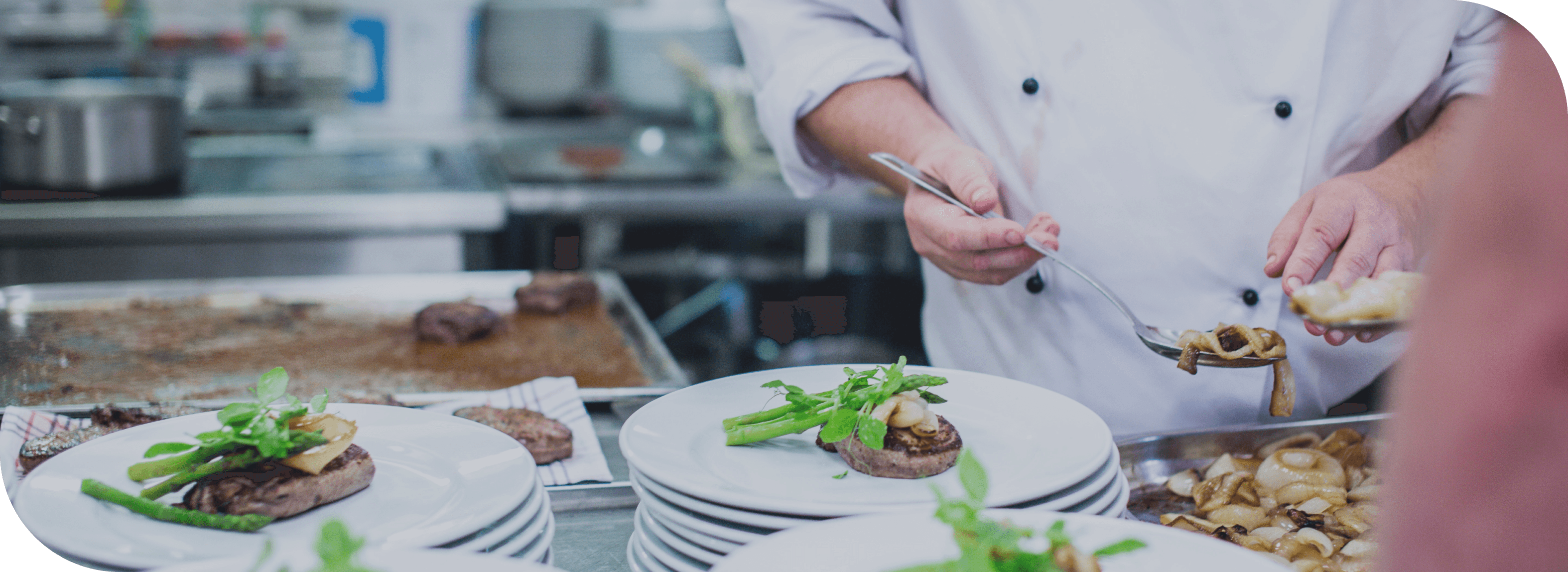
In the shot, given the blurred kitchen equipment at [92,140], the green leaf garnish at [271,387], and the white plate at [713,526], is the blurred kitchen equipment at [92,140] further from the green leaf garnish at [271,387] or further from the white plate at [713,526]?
the white plate at [713,526]

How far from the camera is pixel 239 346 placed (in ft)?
6.61

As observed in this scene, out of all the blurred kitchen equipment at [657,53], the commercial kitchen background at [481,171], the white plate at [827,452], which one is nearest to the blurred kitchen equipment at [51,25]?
the commercial kitchen background at [481,171]

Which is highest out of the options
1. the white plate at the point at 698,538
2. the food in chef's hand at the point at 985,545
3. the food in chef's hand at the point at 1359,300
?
the food in chef's hand at the point at 1359,300

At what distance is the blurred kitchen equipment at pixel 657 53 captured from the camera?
183 inches

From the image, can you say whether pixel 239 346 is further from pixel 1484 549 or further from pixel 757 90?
pixel 1484 549

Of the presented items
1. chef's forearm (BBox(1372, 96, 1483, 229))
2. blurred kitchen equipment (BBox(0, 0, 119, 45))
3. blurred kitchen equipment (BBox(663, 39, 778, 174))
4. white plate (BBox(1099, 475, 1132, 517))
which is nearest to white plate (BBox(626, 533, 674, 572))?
white plate (BBox(1099, 475, 1132, 517))

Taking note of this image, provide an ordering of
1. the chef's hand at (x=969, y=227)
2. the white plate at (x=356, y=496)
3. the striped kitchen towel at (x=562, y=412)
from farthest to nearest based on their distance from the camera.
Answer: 1. the chef's hand at (x=969, y=227)
2. the striped kitchen towel at (x=562, y=412)
3. the white plate at (x=356, y=496)

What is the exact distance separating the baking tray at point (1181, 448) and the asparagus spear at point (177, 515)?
81cm

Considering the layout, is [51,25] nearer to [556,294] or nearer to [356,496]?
[556,294]

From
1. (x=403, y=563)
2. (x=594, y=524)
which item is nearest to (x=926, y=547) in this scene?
(x=403, y=563)

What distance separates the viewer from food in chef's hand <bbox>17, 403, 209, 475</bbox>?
107 cm

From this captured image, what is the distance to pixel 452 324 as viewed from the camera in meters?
2.04

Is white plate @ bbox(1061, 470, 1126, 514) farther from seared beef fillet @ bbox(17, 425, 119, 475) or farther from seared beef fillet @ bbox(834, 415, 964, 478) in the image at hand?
seared beef fillet @ bbox(17, 425, 119, 475)

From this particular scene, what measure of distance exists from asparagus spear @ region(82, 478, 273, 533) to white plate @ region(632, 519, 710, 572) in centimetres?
27
